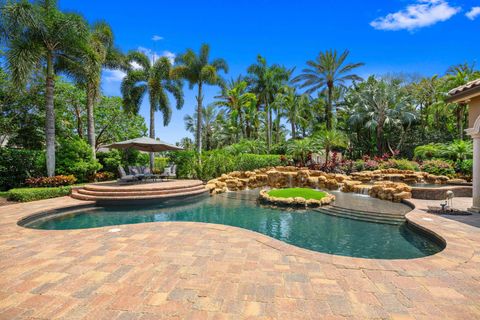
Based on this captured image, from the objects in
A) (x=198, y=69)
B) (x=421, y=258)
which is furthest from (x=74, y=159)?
(x=421, y=258)

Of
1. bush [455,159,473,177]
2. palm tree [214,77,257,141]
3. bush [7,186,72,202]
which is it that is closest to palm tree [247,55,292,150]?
palm tree [214,77,257,141]

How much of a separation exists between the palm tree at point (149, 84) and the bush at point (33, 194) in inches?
376

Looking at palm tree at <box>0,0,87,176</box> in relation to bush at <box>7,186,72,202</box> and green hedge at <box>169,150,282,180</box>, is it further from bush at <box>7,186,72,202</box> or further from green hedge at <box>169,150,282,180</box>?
green hedge at <box>169,150,282,180</box>

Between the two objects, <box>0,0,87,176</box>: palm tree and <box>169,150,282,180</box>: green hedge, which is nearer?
<box>0,0,87,176</box>: palm tree

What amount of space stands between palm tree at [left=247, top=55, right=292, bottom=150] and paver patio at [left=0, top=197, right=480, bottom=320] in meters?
25.3

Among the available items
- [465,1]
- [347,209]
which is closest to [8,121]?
[347,209]

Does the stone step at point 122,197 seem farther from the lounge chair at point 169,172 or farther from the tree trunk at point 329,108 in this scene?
the tree trunk at point 329,108

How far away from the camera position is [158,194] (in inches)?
457

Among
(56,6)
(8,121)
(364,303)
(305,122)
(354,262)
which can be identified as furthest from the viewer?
(305,122)

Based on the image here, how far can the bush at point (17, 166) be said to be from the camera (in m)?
12.4

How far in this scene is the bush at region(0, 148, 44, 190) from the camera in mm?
12439

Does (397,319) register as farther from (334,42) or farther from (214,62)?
(334,42)

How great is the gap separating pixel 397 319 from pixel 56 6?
19081mm

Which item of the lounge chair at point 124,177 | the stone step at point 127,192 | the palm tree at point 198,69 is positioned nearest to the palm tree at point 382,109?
the palm tree at point 198,69
